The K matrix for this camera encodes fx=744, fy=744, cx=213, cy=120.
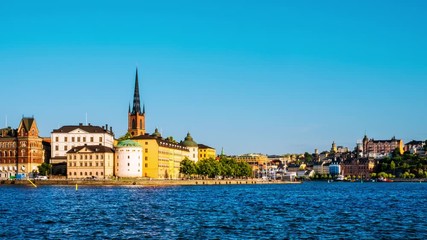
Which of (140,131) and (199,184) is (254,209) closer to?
(199,184)

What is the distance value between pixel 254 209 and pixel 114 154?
291ft

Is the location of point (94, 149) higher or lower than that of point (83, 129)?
lower

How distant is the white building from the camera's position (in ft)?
535

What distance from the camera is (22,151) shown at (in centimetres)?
16112

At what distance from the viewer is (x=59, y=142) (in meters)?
164

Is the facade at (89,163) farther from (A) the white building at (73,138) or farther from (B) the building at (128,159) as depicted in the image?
(A) the white building at (73,138)

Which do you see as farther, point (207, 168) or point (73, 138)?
point (207, 168)

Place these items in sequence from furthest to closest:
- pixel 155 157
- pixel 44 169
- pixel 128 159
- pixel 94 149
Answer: pixel 155 157
pixel 44 169
pixel 94 149
pixel 128 159

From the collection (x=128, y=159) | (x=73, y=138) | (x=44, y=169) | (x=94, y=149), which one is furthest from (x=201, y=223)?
(x=73, y=138)

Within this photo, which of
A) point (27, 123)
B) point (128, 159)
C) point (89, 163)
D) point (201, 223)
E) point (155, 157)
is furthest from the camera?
point (27, 123)

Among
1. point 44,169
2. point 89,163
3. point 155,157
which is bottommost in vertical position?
point 44,169

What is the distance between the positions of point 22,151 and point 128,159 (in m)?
26.4

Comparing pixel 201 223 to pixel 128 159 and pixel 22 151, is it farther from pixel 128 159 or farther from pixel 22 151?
pixel 22 151

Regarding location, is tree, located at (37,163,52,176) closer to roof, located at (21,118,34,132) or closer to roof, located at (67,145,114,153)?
roof, located at (67,145,114,153)
